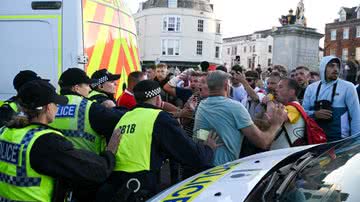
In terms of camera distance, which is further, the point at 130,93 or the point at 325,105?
the point at 130,93

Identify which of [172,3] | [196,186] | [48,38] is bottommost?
[196,186]

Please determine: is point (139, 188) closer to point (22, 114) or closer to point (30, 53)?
point (22, 114)

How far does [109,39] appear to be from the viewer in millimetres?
5379

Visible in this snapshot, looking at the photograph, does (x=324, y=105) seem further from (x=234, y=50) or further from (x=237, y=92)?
(x=234, y=50)

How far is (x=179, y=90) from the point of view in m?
6.66

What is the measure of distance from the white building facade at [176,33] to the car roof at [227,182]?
1742 inches

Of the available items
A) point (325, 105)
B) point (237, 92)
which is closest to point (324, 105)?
point (325, 105)

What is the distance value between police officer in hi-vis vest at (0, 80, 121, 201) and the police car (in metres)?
0.53

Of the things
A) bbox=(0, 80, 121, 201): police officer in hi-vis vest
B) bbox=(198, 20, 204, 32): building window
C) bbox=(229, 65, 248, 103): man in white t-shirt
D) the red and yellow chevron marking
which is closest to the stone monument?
bbox=(229, 65, 248, 103): man in white t-shirt

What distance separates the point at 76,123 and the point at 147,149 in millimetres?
727

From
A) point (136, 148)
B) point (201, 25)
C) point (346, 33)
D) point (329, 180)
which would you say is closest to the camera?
point (329, 180)

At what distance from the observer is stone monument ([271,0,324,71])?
68.6 feet

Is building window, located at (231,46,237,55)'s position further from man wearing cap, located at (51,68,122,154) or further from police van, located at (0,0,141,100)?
man wearing cap, located at (51,68,122,154)

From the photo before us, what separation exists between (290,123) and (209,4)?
159 feet
